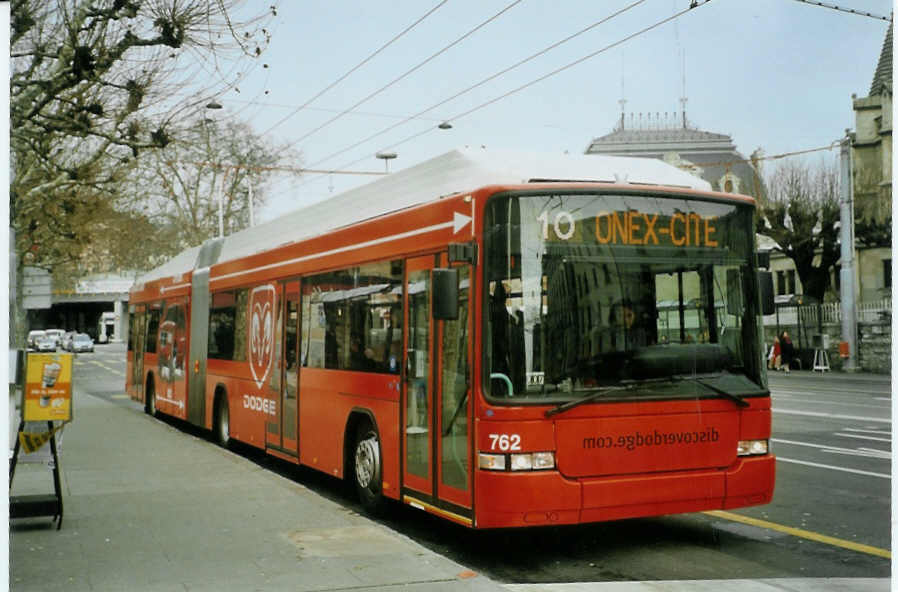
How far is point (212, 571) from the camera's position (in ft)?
21.7

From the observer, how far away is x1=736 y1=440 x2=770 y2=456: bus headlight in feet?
24.7

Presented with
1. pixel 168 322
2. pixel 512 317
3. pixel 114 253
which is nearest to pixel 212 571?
pixel 512 317

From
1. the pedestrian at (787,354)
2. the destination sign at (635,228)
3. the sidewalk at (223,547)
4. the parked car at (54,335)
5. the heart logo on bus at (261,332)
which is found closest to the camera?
the sidewalk at (223,547)

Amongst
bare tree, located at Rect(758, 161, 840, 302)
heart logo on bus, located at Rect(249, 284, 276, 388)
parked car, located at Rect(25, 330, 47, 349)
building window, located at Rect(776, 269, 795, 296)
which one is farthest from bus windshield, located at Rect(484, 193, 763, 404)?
building window, located at Rect(776, 269, 795, 296)

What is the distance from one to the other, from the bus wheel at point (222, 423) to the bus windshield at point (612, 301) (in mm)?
7868

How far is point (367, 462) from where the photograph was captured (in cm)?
911

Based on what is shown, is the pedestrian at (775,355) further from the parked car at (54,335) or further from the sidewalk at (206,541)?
the sidewalk at (206,541)

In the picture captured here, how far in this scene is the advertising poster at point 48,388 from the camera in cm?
784

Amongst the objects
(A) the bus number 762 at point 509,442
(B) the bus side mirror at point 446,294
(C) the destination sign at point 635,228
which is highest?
(C) the destination sign at point 635,228

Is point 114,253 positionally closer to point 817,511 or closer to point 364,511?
point 364,511

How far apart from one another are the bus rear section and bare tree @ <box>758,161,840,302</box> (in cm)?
1088

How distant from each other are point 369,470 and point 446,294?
8.63 ft

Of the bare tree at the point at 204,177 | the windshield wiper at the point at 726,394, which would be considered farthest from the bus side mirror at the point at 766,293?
the bare tree at the point at 204,177

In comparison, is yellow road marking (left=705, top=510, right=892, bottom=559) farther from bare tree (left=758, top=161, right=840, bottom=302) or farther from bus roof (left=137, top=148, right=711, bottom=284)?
bare tree (left=758, top=161, right=840, bottom=302)
